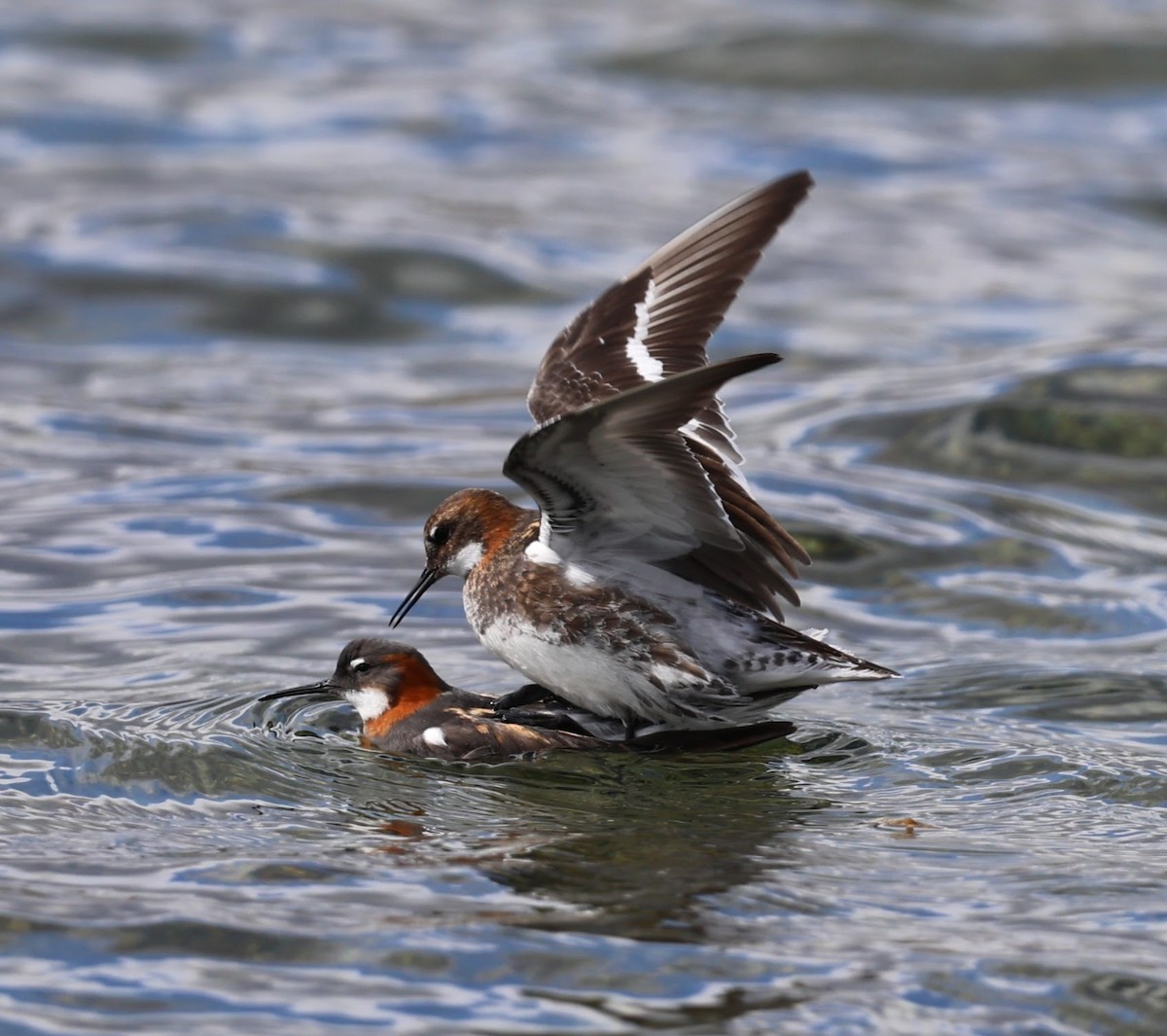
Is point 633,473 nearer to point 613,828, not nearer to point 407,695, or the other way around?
point 613,828

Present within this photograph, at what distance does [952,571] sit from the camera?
11.5 m

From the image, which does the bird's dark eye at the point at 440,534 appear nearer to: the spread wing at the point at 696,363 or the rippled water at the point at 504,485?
the spread wing at the point at 696,363

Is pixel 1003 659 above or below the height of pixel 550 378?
below

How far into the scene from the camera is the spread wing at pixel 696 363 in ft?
26.4

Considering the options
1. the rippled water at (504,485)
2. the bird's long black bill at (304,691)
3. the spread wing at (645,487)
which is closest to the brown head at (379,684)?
the bird's long black bill at (304,691)

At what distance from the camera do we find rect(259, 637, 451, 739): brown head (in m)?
8.50

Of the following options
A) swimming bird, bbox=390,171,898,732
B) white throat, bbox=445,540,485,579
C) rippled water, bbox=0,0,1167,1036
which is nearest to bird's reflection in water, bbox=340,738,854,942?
rippled water, bbox=0,0,1167,1036

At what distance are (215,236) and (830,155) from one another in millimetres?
7091

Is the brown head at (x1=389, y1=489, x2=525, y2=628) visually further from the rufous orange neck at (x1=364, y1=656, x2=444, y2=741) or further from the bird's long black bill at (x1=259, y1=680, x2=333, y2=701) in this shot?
the bird's long black bill at (x1=259, y1=680, x2=333, y2=701)

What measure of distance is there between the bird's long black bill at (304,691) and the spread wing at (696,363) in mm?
1463

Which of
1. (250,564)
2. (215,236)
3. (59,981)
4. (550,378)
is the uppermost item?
(215,236)

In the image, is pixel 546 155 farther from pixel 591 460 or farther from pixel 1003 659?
pixel 591 460

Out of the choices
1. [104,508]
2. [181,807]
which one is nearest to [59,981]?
[181,807]

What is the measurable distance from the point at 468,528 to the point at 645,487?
1.47 metres
